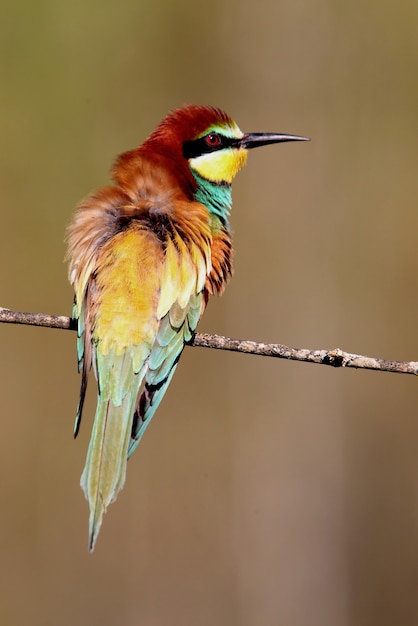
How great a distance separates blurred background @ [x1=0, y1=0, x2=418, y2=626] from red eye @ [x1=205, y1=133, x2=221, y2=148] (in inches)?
66.3

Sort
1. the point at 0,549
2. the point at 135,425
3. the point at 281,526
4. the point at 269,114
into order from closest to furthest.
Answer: the point at 135,425 → the point at 0,549 → the point at 281,526 → the point at 269,114

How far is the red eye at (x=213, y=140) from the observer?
3025mm

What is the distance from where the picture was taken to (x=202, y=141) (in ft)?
9.85

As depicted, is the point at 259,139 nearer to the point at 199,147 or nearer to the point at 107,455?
the point at 199,147

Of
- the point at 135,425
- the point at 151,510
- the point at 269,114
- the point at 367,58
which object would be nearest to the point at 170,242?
the point at 135,425

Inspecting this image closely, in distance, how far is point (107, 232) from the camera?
242cm

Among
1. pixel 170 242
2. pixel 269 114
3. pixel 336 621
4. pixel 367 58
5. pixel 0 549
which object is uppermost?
pixel 367 58

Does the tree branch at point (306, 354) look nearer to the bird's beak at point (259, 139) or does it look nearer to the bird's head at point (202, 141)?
the bird's head at point (202, 141)

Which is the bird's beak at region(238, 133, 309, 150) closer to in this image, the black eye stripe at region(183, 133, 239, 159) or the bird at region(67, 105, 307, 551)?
the black eye stripe at region(183, 133, 239, 159)

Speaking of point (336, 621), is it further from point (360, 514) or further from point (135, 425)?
point (135, 425)

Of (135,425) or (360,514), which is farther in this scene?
(360,514)

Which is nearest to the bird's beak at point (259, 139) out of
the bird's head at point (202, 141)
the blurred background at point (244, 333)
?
the bird's head at point (202, 141)

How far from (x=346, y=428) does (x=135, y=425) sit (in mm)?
2497

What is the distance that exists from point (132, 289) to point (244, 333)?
96.1 inches
